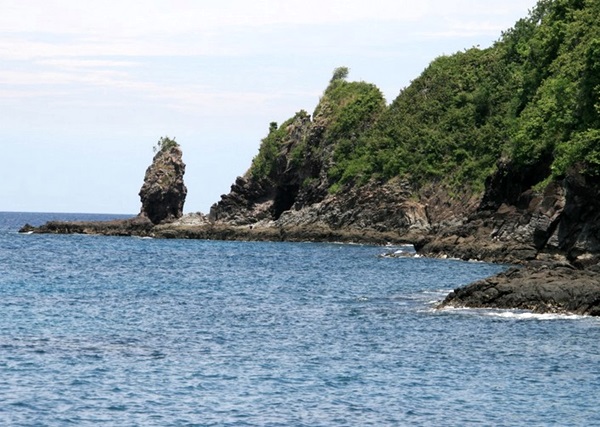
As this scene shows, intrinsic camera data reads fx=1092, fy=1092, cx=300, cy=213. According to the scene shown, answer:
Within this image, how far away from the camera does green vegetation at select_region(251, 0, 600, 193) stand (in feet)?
332

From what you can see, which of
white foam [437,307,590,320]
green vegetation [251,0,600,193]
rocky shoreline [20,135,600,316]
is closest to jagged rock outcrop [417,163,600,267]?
rocky shoreline [20,135,600,316]

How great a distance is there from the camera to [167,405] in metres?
37.3

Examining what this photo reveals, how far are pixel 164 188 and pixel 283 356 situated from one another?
433ft

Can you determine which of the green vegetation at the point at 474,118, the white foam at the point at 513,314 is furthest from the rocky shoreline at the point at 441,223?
the green vegetation at the point at 474,118

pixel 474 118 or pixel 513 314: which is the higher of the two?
pixel 474 118

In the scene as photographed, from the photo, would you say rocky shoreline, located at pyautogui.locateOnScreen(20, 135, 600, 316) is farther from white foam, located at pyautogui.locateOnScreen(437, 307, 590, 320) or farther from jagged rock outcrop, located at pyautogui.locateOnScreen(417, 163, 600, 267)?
white foam, located at pyautogui.locateOnScreen(437, 307, 590, 320)

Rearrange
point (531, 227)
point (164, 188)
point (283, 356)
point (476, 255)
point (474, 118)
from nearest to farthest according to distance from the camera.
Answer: point (283, 356) → point (531, 227) → point (476, 255) → point (474, 118) → point (164, 188)

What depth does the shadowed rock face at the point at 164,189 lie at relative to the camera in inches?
7003

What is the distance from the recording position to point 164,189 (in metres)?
178

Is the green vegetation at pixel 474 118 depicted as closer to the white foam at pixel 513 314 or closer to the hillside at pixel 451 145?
the hillside at pixel 451 145

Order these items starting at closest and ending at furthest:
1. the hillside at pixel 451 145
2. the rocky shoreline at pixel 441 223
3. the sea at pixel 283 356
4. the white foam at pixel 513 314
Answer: the sea at pixel 283 356 → the white foam at pixel 513 314 → the rocky shoreline at pixel 441 223 → the hillside at pixel 451 145

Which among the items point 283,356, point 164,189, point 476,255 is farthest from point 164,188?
point 283,356

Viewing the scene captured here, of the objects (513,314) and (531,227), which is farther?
(531,227)

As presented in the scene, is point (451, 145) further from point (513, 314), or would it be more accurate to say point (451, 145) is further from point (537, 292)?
point (513, 314)
